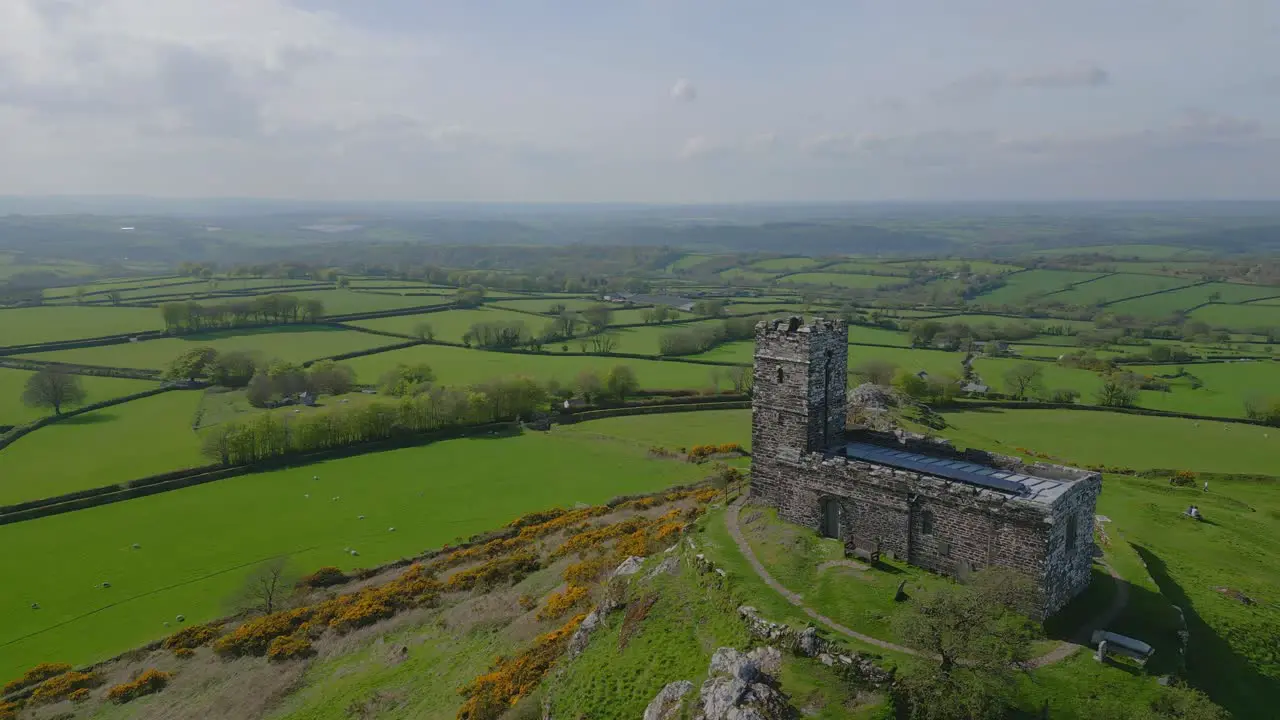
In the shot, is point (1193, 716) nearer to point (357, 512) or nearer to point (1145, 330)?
point (357, 512)

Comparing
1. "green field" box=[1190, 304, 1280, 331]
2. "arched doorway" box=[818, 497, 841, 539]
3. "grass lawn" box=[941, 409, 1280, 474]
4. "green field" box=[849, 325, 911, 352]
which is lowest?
"grass lawn" box=[941, 409, 1280, 474]

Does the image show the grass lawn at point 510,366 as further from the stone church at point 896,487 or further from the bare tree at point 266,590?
the stone church at point 896,487

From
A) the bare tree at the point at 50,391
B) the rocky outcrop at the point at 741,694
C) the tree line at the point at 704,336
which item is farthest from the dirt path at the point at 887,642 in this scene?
the bare tree at the point at 50,391

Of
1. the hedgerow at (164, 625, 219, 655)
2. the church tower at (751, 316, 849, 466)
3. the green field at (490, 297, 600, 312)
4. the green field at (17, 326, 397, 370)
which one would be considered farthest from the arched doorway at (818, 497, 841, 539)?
the green field at (490, 297, 600, 312)

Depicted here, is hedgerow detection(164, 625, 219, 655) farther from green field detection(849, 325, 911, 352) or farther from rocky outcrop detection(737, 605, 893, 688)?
green field detection(849, 325, 911, 352)

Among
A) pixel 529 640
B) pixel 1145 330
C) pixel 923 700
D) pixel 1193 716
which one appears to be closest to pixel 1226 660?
pixel 1193 716

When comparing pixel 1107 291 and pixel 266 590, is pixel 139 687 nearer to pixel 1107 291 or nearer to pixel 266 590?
pixel 266 590
